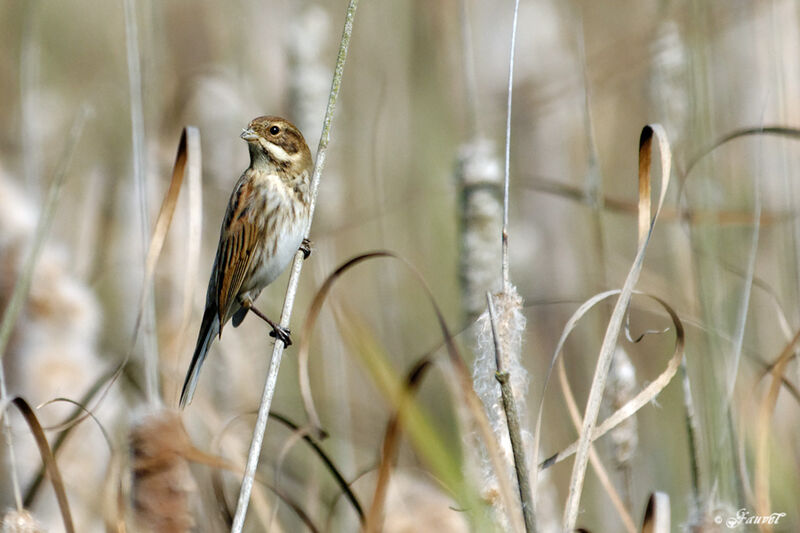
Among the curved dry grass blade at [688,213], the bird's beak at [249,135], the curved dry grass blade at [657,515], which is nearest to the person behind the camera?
the curved dry grass blade at [657,515]

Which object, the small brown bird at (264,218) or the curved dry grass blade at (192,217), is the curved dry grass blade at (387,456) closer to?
the curved dry grass blade at (192,217)

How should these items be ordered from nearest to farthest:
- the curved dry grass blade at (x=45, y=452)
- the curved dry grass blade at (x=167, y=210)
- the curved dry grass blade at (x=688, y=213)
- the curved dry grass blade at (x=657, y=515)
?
1. the curved dry grass blade at (x=657, y=515)
2. the curved dry grass blade at (x=45, y=452)
3. the curved dry grass blade at (x=167, y=210)
4. the curved dry grass blade at (x=688, y=213)

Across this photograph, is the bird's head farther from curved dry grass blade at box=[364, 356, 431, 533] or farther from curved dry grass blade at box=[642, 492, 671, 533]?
curved dry grass blade at box=[642, 492, 671, 533]

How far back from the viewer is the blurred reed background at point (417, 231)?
258 centimetres

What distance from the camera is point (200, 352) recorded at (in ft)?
8.94

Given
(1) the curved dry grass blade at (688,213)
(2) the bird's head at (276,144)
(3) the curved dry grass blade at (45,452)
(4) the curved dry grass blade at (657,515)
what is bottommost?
(4) the curved dry grass blade at (657,515)

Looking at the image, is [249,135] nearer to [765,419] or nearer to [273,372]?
[273,372]

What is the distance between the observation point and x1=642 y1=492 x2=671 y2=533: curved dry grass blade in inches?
66.9

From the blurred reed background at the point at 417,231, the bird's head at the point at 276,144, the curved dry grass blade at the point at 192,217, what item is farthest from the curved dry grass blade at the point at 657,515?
the bird's head at the point at 276,144

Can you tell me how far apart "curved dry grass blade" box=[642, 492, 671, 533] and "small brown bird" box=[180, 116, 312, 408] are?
1538 millimetres

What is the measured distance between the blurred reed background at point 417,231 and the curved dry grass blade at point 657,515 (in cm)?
12

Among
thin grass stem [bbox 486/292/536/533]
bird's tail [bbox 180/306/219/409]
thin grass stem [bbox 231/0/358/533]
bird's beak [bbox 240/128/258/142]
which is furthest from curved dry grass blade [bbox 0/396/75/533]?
bird's beak [bbox 240/128/258/142]

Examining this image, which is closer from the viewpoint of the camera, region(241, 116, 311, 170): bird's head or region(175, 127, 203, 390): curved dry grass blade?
region(175, 127, 203, 390): curved dry grass blade

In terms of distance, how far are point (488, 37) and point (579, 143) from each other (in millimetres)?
805
